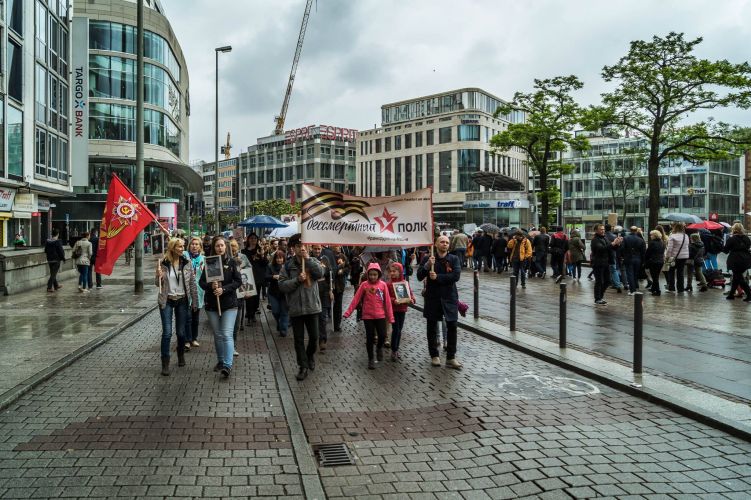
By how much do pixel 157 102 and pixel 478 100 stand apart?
5560 cm

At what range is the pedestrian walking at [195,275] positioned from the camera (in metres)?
8.59

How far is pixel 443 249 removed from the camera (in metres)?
8.72

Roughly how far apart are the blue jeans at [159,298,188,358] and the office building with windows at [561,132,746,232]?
78209mm

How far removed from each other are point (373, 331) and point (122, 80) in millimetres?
45811

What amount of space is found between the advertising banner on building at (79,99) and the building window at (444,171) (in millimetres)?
60381

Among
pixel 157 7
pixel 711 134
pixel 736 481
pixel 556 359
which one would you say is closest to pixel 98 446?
pixel 736 481

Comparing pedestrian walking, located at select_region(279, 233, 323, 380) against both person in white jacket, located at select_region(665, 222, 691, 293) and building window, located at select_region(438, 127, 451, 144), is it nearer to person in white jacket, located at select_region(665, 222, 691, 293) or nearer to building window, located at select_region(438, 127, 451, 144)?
person in white jacket, located at select_region(665, 222, 691, 293)

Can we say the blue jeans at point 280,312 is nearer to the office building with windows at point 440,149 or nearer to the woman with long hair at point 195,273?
the woman with long hair at point 195,273

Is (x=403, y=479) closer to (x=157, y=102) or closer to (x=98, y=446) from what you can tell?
(x=98, y=446)

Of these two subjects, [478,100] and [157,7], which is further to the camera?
[478,100]

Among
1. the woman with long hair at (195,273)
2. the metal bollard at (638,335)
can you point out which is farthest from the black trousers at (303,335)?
the metal bollard at (638,335)

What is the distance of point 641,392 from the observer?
22.4 feet

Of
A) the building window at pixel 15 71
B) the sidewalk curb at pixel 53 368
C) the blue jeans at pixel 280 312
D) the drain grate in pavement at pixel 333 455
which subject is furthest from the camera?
the building window at pixel 15 71

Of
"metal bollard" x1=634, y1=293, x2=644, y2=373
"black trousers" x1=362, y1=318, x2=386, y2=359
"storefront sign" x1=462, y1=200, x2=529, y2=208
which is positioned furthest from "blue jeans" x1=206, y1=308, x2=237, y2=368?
"storefront sign" x1=462, y1=200, x2=529, y2=208
